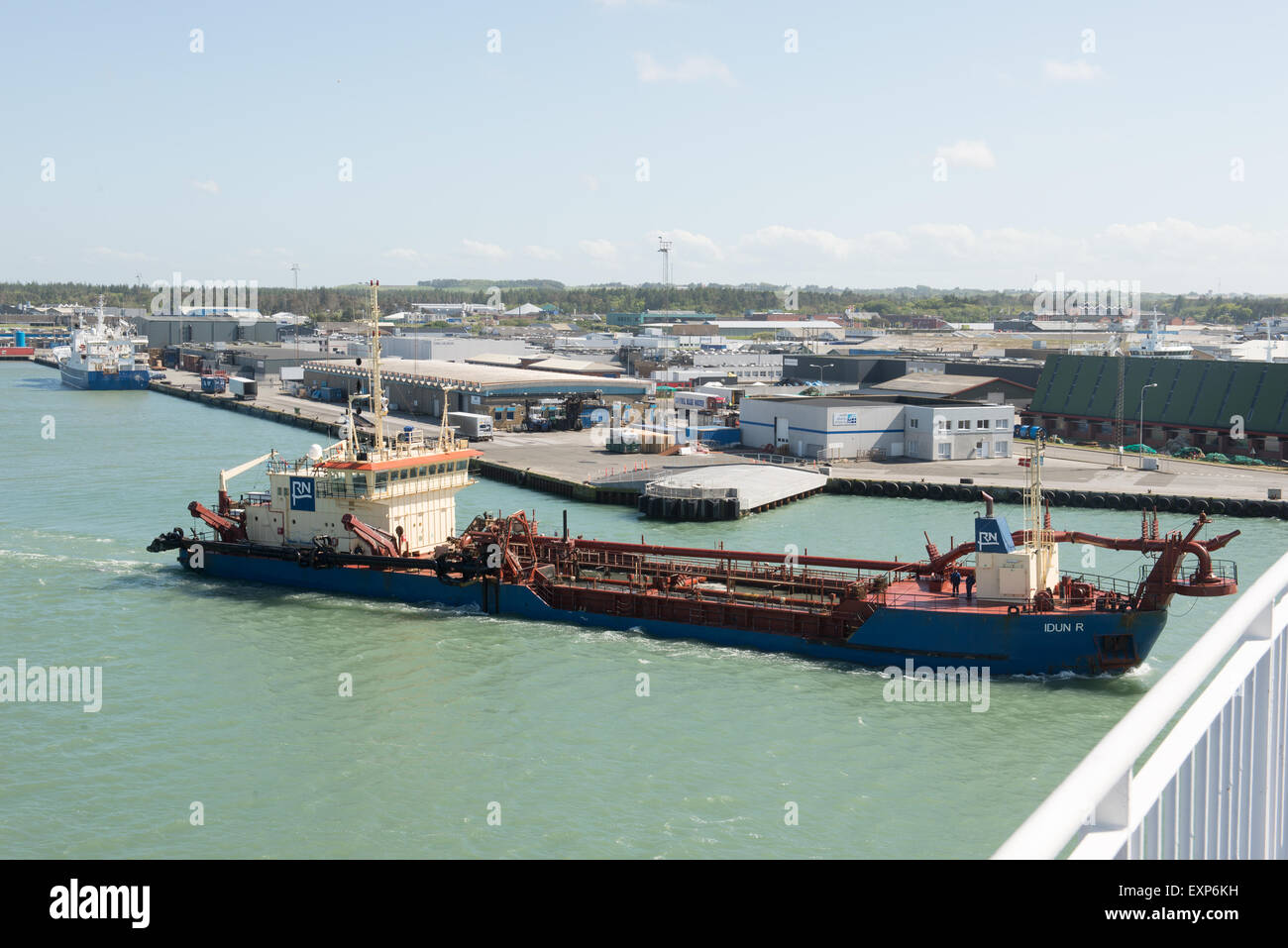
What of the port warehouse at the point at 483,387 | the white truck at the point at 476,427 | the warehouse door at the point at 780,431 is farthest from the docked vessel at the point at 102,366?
the warehouse door at the point at 780,431

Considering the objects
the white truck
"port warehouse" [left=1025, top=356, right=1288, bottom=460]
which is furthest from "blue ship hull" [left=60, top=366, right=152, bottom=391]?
"port warehouse" [left=1025, top=356, right=1288, bottom=460]

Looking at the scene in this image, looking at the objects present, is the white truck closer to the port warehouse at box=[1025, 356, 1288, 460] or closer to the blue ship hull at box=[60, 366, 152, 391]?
the port warehouse at box=[1025, 356, 1288, 460]

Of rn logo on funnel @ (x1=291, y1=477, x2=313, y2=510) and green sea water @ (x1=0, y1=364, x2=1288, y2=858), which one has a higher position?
rn logo on funnel @ (x1=291, y1=477, x2=313, y2=510)

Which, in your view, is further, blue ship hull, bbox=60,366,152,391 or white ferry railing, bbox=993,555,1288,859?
blue ship hull, bbox=60,366,152,391

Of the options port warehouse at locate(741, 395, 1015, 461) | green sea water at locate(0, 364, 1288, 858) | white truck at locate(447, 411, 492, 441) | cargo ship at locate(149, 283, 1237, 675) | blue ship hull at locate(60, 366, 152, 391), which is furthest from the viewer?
blue ship hull at locate(60, 366, 152, 391)

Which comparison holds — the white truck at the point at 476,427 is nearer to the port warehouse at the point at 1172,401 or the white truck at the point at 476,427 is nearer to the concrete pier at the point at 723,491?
the concrete pier at the point at 723,491

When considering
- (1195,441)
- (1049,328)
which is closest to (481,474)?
(1195,441)

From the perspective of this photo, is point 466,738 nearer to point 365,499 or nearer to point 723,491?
point 365,499
